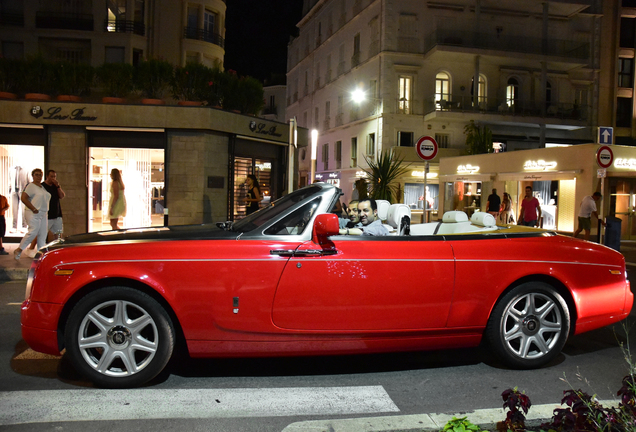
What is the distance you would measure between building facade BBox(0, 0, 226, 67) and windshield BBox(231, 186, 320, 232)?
20.7 metres

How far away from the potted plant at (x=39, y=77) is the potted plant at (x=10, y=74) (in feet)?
0.51

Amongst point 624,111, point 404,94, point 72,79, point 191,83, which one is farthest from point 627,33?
point 72,79

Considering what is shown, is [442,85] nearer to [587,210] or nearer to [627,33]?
[627,33]

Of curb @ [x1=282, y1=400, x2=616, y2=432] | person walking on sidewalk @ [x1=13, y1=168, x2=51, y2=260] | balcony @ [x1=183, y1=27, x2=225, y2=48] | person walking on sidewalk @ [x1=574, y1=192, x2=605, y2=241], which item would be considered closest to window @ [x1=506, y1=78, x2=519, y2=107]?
balcony @ [x1=183, y1=27, x2=225, y2=48]

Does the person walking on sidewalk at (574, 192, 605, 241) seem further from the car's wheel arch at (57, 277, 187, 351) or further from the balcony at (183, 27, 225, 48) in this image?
the balcony at (183, 27, 225, 48)

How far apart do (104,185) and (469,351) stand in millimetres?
12735

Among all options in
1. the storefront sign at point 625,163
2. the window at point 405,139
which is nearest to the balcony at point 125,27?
the window at point 405,139

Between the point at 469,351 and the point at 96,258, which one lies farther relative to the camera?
the point at 469,351

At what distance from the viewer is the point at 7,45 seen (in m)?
22.2

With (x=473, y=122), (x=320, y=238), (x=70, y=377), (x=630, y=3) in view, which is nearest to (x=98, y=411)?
(x=70, y=377)

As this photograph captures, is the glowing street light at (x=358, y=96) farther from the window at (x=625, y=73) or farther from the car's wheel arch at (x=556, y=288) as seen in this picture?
the car's wheel arch at (x=556, y=288)

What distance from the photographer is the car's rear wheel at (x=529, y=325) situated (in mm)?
4246

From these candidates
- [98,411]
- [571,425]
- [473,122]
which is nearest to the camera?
[571,425]

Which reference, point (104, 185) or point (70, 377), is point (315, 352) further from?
point (104, 185)
